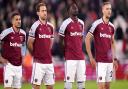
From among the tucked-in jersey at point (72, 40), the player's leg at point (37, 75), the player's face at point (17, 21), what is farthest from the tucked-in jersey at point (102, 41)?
the player's face at point (17, 21)

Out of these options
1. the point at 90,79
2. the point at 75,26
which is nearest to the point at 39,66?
the point at 75,26

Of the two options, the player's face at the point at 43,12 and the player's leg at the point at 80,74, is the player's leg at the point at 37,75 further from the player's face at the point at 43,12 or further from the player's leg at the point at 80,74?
the player's face at the point at 43,12

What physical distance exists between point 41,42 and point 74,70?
1211 millimetres

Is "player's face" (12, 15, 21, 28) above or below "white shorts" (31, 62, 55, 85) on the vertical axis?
above

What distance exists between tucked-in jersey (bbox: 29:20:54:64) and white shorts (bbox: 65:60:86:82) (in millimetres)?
604

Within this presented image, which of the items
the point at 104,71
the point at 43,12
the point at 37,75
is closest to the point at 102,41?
the point at 104,71

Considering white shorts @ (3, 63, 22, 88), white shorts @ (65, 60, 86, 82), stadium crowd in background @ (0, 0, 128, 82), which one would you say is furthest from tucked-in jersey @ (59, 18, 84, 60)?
stadium crowd in background @ (0, 0, 128, 82)

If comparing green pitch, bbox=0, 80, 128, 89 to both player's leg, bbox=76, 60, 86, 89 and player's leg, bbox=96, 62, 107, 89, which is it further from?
player's leg, bbox=96, 62, 107, 89

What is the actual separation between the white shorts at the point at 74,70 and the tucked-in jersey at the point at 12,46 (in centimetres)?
133

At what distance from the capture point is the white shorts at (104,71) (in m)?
15.5

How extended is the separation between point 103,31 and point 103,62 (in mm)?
830

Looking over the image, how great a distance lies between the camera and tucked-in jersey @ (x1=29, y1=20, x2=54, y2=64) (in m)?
15.6

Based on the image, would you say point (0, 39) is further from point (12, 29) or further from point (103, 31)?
point (103, 31)

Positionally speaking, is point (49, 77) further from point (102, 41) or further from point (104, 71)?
point (102, 41)
